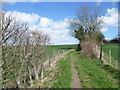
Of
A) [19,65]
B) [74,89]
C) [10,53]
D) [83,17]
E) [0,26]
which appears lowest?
[74,89]

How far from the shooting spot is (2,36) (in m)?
3.80

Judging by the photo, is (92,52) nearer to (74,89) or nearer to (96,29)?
(74,89)

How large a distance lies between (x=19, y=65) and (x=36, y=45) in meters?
2.52

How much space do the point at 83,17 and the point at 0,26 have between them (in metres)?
31.4

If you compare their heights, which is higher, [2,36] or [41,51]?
[2,36]

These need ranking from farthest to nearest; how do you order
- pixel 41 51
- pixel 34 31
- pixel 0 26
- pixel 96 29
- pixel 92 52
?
pixel 96 29
pixel 92 52
pixel 41 51
pixel 34 31
pixel 0 26

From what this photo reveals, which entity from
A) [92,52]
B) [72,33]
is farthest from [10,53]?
[72,33]

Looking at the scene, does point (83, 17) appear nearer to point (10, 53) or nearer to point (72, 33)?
point (72, 33)

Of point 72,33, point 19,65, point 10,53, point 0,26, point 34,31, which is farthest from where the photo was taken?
point 72,33

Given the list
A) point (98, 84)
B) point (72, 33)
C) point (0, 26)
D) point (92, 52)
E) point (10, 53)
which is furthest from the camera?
point (72, 33)

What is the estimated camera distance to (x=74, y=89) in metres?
5.98

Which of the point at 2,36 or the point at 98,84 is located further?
the point at 98,84

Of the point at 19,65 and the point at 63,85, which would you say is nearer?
the point at 19,65

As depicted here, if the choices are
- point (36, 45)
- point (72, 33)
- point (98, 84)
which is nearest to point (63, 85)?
point (98, 84)
